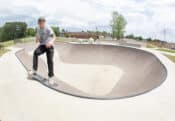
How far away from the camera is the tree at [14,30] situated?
2341 inches

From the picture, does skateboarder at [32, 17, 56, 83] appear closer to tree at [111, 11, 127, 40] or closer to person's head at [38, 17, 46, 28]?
person's head at [38, 17, 46, 28]

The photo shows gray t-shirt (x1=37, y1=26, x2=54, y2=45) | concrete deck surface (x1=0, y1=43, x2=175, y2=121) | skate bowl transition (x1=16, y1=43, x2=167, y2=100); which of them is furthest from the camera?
skate bowl transition (x1=16, y1=43, x2=167, y2=100)

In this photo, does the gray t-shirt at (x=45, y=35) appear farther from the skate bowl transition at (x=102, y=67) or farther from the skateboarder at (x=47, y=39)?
the skate bowl transition at (x=102, y=67)

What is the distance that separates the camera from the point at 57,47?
2625 cm

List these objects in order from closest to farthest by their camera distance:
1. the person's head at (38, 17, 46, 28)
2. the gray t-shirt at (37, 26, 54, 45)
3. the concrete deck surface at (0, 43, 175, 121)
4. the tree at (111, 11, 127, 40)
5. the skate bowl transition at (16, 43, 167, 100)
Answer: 1. the concrete deck surface at (0, 43, 175, 121)
2. the person's head at (38, 17, 46, 28)
3. the gray t-shirt at (37, 26, 54, 45)
4. the skate bowl transition at (16, 43, 167, 100)
5. the tree at (111, 11, 127, 40)

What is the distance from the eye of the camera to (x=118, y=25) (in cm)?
5825

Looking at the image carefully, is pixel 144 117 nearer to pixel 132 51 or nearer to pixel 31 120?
pixel 31 120

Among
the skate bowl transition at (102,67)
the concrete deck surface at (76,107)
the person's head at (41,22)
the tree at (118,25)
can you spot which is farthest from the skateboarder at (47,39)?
the tree at (118,25)

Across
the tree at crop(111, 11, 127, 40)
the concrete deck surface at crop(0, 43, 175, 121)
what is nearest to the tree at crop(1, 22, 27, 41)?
the tree at crop(111, 11, 127, 40)

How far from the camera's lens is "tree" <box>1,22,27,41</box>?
59.5m

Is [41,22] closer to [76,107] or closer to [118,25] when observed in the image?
[76,107]

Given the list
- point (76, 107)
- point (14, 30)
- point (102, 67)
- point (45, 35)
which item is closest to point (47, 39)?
point (45, 35)

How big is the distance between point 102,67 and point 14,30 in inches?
1868

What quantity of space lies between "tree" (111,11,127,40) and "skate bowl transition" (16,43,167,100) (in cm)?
3354
